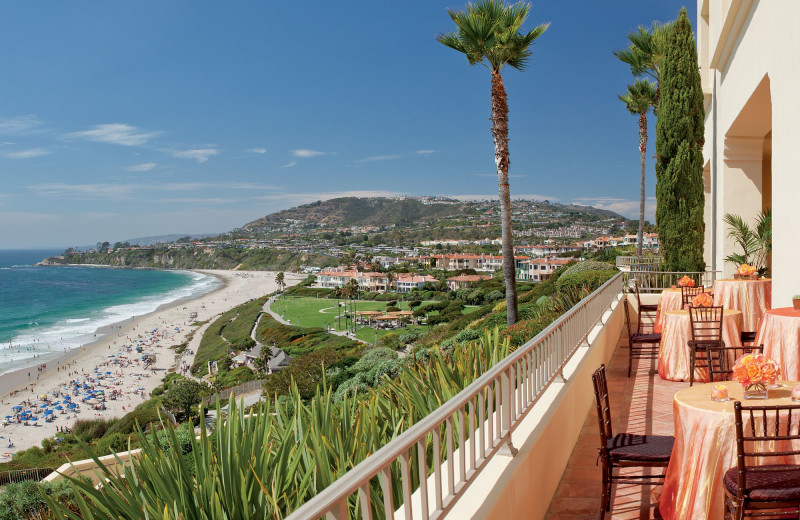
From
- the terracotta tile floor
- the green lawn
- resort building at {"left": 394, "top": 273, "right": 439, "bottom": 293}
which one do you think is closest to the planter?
the terracotta tile floor

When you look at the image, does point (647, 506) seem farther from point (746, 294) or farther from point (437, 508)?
point (746, 294)

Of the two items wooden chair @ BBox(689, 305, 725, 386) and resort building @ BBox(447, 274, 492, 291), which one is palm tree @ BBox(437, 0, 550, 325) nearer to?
wooden chair @ BBox(689, 305, 725, 386)

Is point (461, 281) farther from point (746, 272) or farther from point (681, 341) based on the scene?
point (681, 341)

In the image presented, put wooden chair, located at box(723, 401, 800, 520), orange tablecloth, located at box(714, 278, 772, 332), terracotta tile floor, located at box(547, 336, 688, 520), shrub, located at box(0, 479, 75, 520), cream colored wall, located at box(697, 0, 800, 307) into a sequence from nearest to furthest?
wooden chair, located at box(723, 401, 800, 520)
terracotta tile floor, located at box(547, 336, 688, 520)
cream colored wall, located at box(697, 0, 800, 307)
orange tablecloth, located at box(714, 278, 772, 332)
shrub, located at box(0, 479, 75, 520)

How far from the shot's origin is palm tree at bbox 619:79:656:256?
86.8ft

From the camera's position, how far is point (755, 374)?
9.49 feet

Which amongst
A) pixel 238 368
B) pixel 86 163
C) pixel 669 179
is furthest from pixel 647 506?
pixel 86 163

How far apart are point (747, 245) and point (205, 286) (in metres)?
112

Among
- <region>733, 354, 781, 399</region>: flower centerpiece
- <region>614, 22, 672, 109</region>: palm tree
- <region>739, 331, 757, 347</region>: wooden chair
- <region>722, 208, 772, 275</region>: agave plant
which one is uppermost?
<region>614, 22, 672, 109</region>: palm tree

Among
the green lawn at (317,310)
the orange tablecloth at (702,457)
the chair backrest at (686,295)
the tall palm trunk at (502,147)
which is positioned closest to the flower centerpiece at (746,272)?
the chair backrest at (686,295)

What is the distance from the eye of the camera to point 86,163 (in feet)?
557

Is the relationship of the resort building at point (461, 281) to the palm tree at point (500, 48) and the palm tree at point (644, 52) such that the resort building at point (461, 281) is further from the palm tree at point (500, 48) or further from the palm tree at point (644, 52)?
the palm tree at point (500, 48)

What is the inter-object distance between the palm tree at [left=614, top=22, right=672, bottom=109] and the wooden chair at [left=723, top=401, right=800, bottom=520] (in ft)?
72.0

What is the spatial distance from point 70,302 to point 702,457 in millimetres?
100845
